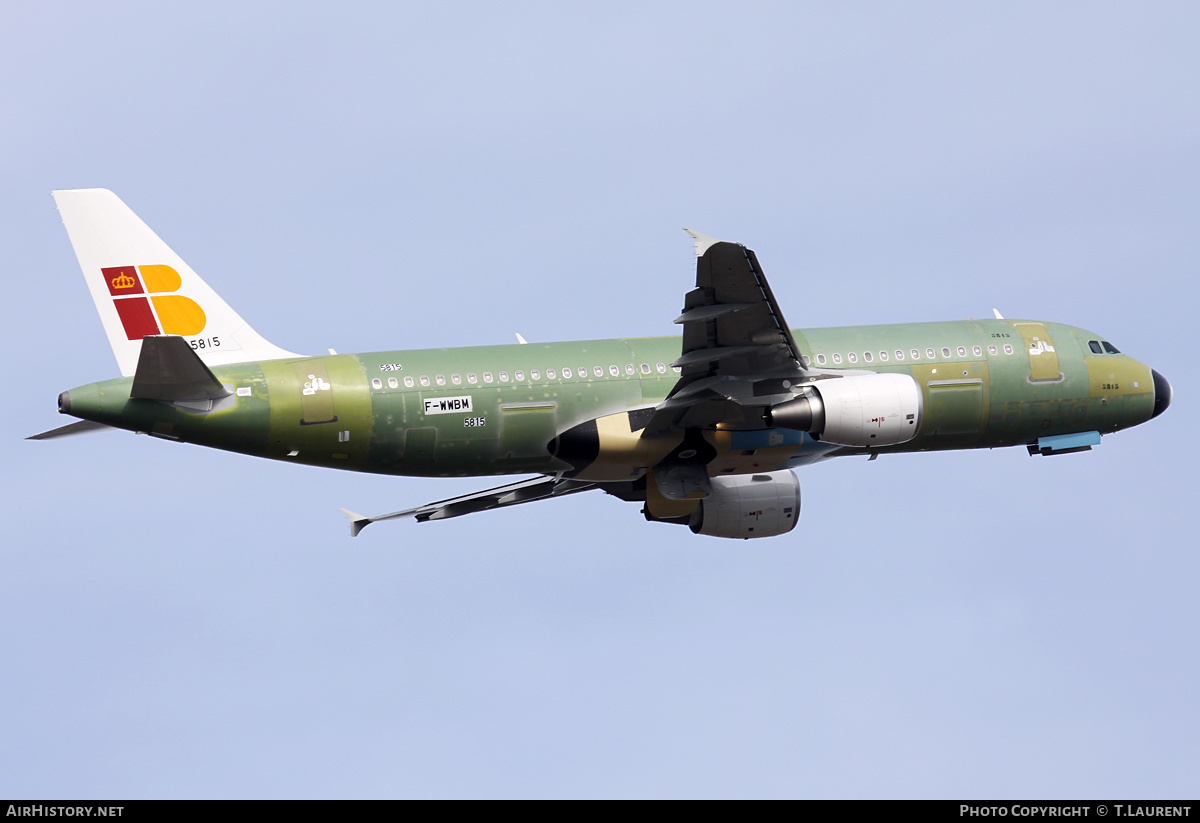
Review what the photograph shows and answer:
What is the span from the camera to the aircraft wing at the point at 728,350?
37.3 metres

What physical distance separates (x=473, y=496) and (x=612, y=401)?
6572 mm

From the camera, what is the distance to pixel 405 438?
40875mm

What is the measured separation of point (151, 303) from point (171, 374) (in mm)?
3482

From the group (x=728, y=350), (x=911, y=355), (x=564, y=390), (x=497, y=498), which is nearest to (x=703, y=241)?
(x=728, y=350)

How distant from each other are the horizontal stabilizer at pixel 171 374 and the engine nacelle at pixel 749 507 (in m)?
14.4

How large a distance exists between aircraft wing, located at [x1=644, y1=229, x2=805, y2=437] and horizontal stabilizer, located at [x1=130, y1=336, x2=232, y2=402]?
11.0 m

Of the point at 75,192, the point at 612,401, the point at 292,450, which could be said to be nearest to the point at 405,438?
the point at 292,450

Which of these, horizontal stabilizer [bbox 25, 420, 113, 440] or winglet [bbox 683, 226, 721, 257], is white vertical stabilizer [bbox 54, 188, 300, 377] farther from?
winglet [bbox 683, 226, 721, 257]

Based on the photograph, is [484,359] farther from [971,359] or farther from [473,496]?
[971,359]

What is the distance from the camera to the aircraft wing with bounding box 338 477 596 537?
46.5 m

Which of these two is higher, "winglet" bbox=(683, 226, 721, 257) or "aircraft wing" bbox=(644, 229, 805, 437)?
"winglet" bbox=(683, 226, 721, 257)

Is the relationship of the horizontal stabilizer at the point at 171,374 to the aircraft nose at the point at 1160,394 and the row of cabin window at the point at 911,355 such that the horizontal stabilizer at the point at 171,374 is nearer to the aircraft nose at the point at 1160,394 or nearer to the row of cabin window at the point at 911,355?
the row of cabin window at the point at 911,355

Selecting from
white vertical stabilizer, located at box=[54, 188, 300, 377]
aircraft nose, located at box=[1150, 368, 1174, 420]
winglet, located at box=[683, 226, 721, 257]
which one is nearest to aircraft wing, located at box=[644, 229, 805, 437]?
winglet, located at box=[683, 226, 721, 257]

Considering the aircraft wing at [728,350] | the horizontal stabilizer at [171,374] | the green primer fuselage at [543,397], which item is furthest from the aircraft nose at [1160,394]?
the horizontal stabilizer at [171,374]
